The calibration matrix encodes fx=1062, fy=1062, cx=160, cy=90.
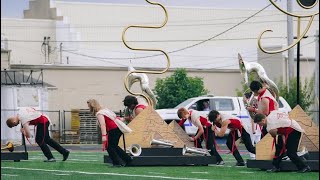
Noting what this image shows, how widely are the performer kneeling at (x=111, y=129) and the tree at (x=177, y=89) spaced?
110ft

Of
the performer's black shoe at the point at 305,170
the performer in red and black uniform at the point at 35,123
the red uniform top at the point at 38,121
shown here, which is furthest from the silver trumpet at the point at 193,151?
the performer's black shoe at the point at 305,170

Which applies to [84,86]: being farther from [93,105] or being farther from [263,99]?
[263,99]

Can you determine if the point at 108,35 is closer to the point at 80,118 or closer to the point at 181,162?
the point at 80,118

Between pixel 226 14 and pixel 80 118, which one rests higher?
pixel 226 14

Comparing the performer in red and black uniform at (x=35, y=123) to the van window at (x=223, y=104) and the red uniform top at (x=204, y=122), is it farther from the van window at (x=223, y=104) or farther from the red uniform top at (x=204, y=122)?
the van window at (x=223, y=104)

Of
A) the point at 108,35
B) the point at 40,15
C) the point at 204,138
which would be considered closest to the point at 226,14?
the point at 108,35

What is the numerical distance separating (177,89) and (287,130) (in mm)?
36959

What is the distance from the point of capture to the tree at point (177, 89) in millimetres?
53000

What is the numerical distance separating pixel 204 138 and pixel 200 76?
3719cm

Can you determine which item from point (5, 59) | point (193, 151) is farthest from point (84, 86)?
point (193, 151)

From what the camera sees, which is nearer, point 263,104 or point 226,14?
point 263,104

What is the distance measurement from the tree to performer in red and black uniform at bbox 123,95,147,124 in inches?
1229

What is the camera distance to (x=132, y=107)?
Result: 67.4ft

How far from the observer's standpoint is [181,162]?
65.1ft
